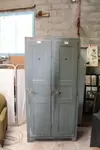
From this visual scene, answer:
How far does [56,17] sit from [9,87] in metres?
1.94

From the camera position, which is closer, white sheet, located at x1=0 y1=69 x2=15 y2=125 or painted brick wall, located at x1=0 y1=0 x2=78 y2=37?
white sheet, located at x1=0 y1=69 x2=15 y2=125

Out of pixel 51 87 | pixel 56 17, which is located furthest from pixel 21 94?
pixel 56 17

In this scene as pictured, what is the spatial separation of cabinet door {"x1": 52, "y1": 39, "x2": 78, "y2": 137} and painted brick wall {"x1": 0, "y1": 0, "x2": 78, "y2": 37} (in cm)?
150

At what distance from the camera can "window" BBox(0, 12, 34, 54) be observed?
4.54m

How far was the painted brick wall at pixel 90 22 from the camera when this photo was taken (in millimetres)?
4266

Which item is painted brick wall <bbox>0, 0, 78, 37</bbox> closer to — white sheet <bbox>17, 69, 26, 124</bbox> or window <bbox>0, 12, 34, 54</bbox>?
window <bbox>0, 12, 34, 54</bbox>

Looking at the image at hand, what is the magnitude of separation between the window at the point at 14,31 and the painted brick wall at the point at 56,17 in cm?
21

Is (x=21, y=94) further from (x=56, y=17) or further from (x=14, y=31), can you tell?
(x=56, y=17)

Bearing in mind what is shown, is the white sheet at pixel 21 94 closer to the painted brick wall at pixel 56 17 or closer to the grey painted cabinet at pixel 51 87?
the grey painted cabinet at pixel 51 87

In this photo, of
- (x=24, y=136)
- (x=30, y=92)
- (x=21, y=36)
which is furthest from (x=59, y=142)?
(x=21, y=36)

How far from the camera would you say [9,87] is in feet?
12.6

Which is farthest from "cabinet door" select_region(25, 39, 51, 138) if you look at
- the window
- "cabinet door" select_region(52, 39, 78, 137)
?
the window

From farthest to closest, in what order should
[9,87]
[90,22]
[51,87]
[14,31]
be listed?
[14,31] < [90,22] < [9,87] < [51,87]

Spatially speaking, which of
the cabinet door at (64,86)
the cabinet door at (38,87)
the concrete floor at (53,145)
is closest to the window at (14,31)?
the cabinet door at (38,87)
